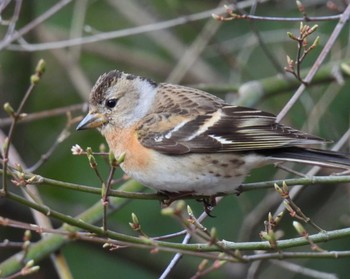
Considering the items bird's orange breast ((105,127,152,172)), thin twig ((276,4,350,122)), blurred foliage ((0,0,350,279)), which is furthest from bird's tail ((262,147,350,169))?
blurred foliage ((0,0,350,279))

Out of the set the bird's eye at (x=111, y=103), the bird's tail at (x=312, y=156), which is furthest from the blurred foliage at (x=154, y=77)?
the bird's tail at (x=312, y=156)

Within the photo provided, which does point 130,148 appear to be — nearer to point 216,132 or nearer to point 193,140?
point 193,140

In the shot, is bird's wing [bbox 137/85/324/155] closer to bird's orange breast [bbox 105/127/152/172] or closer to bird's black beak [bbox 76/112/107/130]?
bird's orange breast [bbox 105/127/152/172]

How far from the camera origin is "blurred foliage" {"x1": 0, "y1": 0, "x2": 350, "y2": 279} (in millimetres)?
5918

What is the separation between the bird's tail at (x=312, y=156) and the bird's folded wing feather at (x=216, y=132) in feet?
0.16

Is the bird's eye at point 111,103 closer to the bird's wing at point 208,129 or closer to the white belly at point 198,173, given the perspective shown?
the bird's wing at point 208,129

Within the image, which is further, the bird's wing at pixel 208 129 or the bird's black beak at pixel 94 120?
the bird's black beak at pixel 94 120

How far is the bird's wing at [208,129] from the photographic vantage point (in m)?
A: 3.82

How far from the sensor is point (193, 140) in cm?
392

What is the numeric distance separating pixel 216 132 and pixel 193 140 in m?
0.12

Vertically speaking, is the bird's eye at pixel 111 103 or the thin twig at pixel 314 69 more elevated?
the bird's eye at pixel 111 103

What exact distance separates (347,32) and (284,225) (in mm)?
1614

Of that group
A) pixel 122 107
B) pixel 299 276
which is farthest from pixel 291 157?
pixel 299 276

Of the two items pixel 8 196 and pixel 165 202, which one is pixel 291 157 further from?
pixel 8 196
